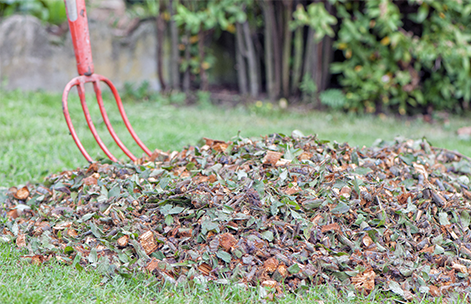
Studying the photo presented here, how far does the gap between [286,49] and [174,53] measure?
138cm

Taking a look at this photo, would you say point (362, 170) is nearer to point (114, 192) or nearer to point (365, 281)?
point (365, 281)

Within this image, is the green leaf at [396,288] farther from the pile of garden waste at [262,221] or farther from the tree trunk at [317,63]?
the tree trunk at [317,63]

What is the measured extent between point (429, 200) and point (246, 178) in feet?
2.91

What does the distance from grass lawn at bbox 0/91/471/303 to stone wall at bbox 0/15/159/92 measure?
1.28 feet

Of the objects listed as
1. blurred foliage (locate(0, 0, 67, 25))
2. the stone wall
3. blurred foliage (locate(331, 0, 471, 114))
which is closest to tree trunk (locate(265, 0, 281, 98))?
blurred foliage (locate(331, 0, 471, 114))

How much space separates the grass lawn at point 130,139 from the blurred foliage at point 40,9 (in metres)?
1.01

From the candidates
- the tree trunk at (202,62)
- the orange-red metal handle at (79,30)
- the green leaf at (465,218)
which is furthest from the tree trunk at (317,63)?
the green leaf at (465,218)

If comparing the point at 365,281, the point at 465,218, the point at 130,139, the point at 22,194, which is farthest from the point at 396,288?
the point at 130,139

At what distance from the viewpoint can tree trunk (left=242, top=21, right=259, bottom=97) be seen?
17.3ft

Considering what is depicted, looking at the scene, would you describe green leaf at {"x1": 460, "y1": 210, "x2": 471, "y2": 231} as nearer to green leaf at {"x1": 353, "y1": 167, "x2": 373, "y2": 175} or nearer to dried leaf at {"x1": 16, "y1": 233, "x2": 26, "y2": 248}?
green leaf at {"x1": 353, "y1": 167, "x2": 373, "y2": 175}

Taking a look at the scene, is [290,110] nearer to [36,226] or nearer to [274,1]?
[274,1]

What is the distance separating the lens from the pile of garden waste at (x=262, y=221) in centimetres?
171

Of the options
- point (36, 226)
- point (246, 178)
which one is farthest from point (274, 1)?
point (36, 226)

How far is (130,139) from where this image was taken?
3.66 meters
